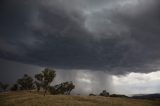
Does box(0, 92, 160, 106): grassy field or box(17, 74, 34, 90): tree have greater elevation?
box(17, 74, 34, 90): tree

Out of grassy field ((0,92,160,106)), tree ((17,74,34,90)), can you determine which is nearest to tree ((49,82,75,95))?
tree ((17,74,34,90))

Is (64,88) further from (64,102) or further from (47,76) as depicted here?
(64,102)

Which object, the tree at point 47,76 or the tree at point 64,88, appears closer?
the tree at point 47,76

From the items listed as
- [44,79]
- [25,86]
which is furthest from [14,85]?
[44,79]

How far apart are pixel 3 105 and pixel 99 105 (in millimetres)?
25427

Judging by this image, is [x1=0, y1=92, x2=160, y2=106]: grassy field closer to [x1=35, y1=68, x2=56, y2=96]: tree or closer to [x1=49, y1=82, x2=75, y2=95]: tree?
[x1=35, y1=68, x2=56, y2=96]: tree

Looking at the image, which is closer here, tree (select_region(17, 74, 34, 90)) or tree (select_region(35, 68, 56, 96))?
tree (select_region(35, 68, 56, 96))

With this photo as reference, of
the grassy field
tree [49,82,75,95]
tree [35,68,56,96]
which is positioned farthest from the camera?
tree [49,82,75,95]

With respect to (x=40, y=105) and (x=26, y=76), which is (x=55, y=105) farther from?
(x=26, y=76)

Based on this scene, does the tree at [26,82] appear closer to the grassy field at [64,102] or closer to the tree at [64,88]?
the tree at [64,88]

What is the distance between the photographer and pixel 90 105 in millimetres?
56250

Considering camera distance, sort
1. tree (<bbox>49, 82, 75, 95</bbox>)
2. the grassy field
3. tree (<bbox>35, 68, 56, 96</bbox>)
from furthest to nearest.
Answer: tree (<bbox>49, 82, 75, 95</bbox>)
tree (<bbox>35, 68, 56, 96</bbox>)
the grassy field

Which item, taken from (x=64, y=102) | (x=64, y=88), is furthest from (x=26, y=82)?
(x=64, y=102)

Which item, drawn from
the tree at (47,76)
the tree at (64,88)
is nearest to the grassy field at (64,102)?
the tree at (47,76)
